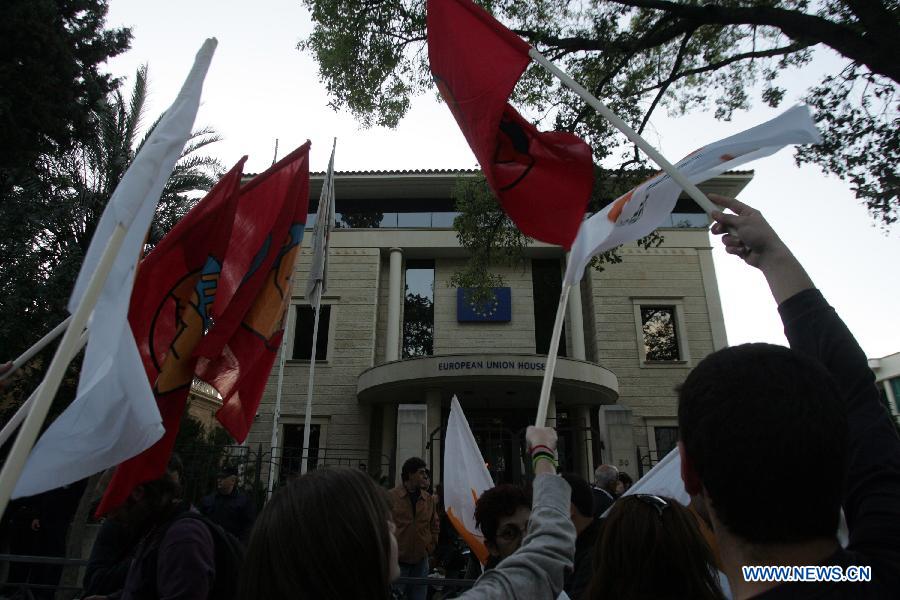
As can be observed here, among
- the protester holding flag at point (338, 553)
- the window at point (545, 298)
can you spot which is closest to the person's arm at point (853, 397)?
the protester holding flag at point (338, 553)

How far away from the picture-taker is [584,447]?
17328mm

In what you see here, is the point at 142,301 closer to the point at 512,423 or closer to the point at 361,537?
the point at 361,537

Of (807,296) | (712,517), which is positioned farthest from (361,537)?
(807,296)

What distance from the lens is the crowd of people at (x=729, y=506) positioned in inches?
37.2

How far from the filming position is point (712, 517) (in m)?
1.02

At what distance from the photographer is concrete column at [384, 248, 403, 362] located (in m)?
19.4

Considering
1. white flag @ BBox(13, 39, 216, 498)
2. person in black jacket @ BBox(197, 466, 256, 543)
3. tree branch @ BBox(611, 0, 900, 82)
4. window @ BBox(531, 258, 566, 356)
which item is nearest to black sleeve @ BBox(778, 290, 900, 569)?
white flag @ BBox(13, 39, 216, 498)

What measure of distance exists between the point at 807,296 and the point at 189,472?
12379 mm

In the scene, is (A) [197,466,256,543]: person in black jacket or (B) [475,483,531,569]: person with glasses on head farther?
(A) [197,466,256,543]: person in black jacket

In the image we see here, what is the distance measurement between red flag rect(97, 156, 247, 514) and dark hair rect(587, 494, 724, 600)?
2.52 meters

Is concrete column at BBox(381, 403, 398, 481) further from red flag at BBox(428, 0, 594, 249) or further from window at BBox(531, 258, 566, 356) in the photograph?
red flag at BBox(428, 0, 594, 249)

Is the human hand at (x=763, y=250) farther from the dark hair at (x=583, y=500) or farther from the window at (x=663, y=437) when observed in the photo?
the window at (x=663, y=437)

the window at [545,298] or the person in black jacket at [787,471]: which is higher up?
the window at [545,298]

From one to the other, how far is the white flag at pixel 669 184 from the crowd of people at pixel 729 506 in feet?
4.01
